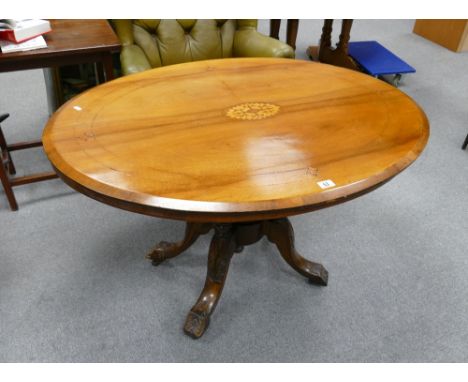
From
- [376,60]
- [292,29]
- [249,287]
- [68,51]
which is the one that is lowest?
[249,287]

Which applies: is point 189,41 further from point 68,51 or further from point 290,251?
point 290,251

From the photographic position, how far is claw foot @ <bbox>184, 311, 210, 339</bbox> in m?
1.33

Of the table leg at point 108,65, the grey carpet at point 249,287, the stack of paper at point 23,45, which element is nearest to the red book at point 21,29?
the stack of paper at point 23,45

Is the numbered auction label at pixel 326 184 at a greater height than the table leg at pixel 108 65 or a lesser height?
greater

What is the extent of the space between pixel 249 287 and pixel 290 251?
0.22 m

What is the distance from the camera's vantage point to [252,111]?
47.4 inches

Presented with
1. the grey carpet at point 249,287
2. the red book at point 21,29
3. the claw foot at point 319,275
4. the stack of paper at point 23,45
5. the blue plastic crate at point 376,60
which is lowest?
the grey carpet at point 249,287

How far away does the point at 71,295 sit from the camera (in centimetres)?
147

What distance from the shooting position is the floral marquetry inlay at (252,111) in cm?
117

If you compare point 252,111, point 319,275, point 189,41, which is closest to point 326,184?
point 252,111

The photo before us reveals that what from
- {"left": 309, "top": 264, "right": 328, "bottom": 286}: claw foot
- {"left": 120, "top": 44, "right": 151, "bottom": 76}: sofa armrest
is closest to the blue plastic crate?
{"left": 120, "top": 44, "right": 151, "bottom": 76}: sofa armrest

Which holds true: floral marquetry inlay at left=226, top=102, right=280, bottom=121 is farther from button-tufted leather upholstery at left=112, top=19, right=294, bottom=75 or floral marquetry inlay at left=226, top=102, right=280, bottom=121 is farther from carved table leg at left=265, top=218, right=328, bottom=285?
button-tufted leather upholstery at left=112, top=19, right=294, bottom=75

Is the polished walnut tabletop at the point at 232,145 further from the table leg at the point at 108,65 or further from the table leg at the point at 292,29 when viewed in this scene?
the table leg at the point at 292,29

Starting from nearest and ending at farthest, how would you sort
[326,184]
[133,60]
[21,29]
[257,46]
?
1. [326,184]
2. [21,29]
3. [133,60]
4. [257,46]
